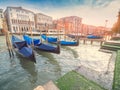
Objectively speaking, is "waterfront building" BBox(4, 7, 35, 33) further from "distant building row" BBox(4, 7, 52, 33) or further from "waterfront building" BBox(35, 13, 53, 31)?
"waterfront building" BBox(35, 13, 53, 31)

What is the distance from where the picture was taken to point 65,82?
354 centimetres

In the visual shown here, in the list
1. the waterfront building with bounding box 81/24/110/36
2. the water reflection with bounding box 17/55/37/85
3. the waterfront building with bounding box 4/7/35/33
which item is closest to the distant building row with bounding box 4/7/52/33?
the waterfront building with bounding box 4/7/35/33

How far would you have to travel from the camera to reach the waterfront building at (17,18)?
33.0m

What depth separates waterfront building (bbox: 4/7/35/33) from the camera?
108ft

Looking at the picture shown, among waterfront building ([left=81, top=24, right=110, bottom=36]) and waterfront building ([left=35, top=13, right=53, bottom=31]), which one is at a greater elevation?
waterfront building ([left=35, top=13, right=53, bottom=31])

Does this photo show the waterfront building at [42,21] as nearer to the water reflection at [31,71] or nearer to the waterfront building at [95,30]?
the waterfront building at [95,30]

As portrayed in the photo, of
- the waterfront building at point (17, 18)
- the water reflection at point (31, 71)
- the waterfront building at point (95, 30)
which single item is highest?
the waterfront building at point (17, 18)

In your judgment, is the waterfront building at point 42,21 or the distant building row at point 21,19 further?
the waterfront building at point 42,21

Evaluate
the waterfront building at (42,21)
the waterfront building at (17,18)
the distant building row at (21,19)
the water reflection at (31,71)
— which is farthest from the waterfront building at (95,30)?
the water reflection at (31,71)

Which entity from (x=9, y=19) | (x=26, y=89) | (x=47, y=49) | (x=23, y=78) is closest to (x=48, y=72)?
(x=23, y=78)

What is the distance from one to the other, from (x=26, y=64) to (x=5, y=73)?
151cm

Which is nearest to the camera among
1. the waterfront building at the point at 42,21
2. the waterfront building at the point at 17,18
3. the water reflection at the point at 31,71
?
the water reflection at the point at 31,71

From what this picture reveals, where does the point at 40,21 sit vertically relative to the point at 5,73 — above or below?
above

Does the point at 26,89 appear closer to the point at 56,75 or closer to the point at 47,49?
the point at 56,75
